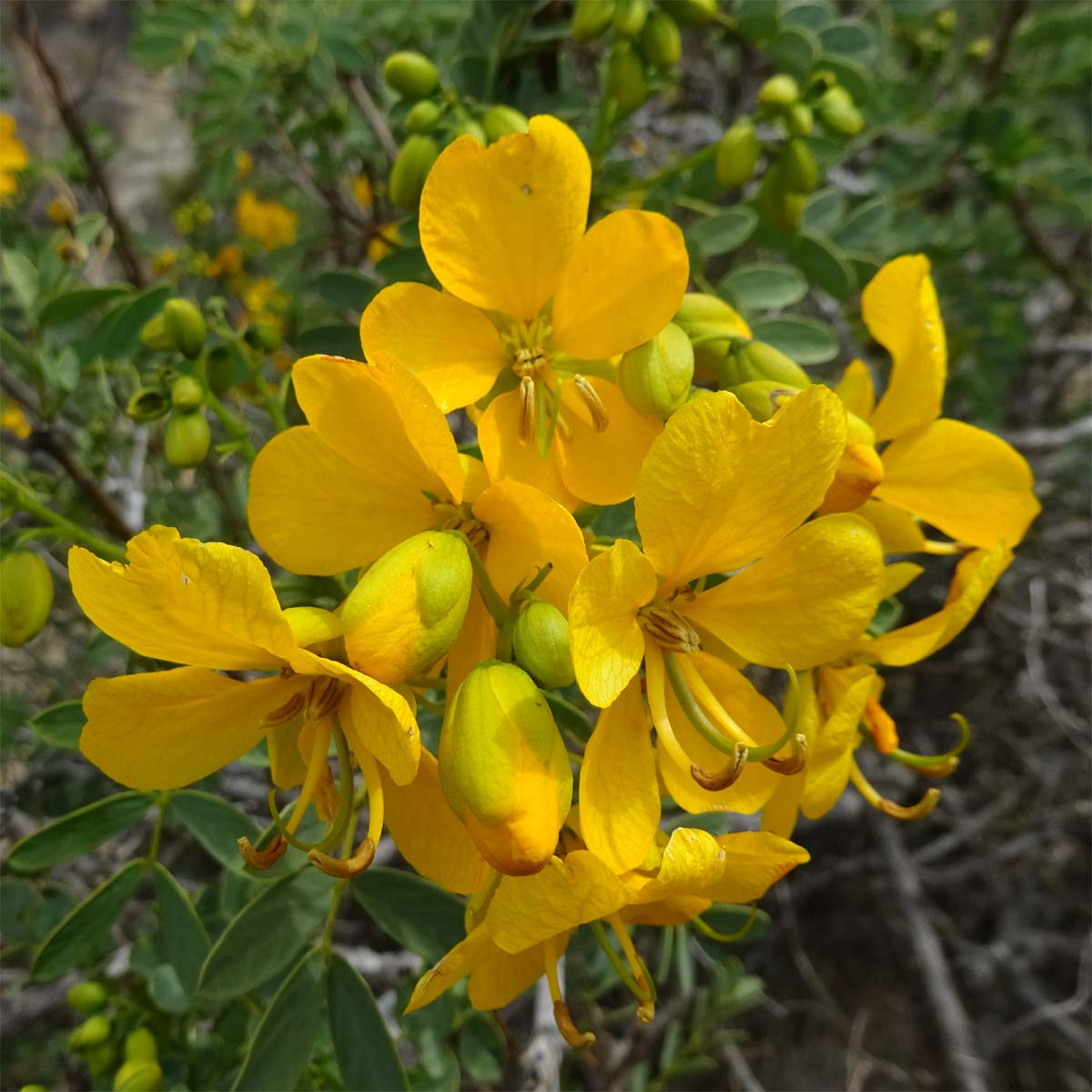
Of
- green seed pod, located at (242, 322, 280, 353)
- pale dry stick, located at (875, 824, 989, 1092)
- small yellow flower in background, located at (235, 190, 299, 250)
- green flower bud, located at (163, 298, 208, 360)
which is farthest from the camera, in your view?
small yellow flower in background, located at (235, 190, 299, 250)

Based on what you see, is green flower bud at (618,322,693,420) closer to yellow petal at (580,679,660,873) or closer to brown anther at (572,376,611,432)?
brown anther at (572,376,611,432)

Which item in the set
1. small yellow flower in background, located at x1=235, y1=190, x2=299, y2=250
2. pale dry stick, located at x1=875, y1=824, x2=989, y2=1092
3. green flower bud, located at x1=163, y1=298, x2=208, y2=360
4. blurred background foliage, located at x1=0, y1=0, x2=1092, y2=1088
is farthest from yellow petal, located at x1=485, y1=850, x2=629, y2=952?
small yellow flower in background, located at x1=235, y1=190, x2=299, y2=250

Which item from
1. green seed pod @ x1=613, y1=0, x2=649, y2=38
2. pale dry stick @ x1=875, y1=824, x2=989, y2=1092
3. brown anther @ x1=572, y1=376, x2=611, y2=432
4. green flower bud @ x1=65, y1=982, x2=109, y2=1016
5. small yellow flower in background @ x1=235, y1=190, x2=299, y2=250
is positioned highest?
green seed pod @ x1=613, y1=0, x2=649, y2=38

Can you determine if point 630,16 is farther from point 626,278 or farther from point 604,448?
point 604,448

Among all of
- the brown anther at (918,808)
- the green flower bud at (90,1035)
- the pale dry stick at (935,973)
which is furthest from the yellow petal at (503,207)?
the pale dry stick at (935,973)

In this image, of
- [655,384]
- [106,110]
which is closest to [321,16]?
[655,384]

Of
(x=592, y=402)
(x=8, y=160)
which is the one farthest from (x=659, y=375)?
(x=8, y=160)

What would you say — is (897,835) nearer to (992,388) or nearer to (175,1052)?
(992,388)
